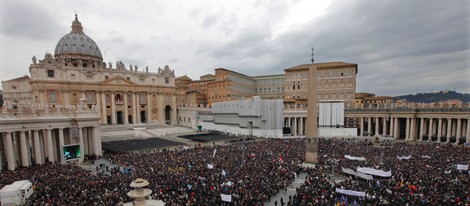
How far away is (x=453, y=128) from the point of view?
41812 mm

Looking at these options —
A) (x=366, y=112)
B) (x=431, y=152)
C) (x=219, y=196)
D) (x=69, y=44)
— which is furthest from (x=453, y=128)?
(x=69, y=44)

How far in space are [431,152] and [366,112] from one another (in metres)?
25.6

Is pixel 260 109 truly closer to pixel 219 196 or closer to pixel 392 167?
pixel 392 167

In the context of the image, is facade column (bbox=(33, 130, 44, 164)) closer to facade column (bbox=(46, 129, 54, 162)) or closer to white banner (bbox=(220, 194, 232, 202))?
facade column (bbox=(46, 129, 54, 162))

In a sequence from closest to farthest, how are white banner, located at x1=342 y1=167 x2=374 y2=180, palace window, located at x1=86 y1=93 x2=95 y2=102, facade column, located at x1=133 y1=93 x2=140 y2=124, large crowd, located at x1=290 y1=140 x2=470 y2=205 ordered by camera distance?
large crowd, located at x1=290 y1=140 x2=470 y2=205 < white banner, located at x1=342 y1=167 x2=374 y2=180 < palace window, located at x1=86 y1=93 x2=95 y2=102 < facade column, located at x1=133 y1=93 x2=140 y2=124

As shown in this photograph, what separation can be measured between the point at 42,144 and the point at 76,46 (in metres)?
67.3

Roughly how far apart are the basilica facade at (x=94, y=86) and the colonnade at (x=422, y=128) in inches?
2354

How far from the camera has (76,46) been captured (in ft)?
267

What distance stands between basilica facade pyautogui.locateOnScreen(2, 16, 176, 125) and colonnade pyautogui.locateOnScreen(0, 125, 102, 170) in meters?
28.3

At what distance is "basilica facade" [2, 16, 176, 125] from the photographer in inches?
2398

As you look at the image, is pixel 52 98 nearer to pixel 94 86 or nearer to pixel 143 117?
pixel 94 86

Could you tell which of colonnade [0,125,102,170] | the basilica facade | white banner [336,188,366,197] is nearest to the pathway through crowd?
white banner [336,188,366,197]

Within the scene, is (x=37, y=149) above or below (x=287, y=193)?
above

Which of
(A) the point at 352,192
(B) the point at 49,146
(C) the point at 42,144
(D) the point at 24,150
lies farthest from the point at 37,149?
(A) the point at 352,192
